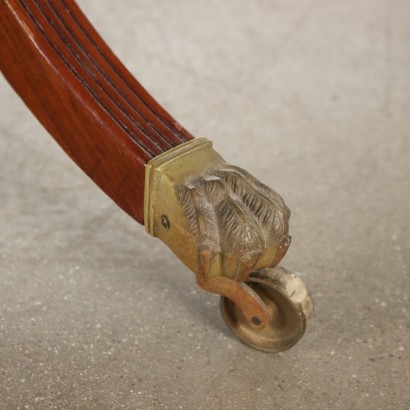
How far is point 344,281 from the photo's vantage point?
3.76ft

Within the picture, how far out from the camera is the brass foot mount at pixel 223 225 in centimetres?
88

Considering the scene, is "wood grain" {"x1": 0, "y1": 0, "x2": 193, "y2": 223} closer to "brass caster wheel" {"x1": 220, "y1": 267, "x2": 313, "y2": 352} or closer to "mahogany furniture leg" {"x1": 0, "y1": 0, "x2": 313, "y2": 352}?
"mahogany furniture leg" {"x1": 0, "y1": 0, "x2": 313, "y2": 352}

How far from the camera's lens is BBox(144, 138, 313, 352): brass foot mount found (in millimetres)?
878

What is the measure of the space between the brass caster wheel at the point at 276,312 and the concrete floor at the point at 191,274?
0.9 inches

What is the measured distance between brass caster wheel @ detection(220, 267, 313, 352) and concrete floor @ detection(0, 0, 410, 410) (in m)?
0.02

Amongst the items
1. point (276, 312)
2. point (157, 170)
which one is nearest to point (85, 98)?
point (157, 170)

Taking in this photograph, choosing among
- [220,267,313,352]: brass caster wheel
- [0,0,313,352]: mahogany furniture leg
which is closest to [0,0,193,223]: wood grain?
[0,0,313,352]: mahogany furniture leg

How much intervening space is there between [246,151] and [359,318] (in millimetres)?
440

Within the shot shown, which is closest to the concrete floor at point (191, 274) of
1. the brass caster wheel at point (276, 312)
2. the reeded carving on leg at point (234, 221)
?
the brass caster wheel at point (276, 312)

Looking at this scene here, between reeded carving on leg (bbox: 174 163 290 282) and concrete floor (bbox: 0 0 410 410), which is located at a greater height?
reeded carving on leg (bbox: 174 163 290 282)

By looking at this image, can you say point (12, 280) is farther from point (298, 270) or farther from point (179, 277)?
point (298, 270)

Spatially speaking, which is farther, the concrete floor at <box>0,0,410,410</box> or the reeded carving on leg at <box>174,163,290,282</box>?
the concrete floor at <box>0,0,410,410</box>

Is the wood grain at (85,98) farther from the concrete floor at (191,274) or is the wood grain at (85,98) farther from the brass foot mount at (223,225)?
the concrete floor at (191,274)

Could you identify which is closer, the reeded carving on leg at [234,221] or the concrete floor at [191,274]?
the reeded carving on leg at [234,221]
